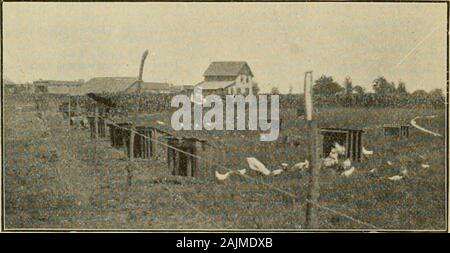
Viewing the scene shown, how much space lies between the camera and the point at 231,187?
584 cm

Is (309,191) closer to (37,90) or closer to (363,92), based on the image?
(363,92)

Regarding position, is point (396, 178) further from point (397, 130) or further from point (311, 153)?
point (311, 153)

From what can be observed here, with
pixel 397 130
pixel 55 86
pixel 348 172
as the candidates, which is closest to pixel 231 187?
pixel 348 172

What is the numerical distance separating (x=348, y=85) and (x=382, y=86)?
398 millimetres

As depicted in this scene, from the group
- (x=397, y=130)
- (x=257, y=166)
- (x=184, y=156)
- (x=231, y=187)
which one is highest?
(x=397, y=130)

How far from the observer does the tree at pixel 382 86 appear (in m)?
5.94

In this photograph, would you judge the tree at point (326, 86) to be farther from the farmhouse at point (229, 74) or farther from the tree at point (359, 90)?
the farmhouse at point (229, 74)

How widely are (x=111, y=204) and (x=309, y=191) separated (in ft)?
7.39

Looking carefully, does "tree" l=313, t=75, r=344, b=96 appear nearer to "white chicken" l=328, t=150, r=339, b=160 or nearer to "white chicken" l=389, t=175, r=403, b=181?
"white chicken" l=328, t=150, r=339, b=160

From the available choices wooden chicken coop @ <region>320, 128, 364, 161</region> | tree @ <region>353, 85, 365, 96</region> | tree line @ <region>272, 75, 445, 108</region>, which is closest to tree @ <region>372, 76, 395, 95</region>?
tree line @ <region>272, 75, 445, 108</region>

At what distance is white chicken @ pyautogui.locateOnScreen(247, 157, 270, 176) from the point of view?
591 cm

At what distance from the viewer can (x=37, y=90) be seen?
6.11 m

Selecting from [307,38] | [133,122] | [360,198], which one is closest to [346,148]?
[360,198]

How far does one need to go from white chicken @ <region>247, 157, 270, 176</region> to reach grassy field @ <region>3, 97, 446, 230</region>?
0.18ft
